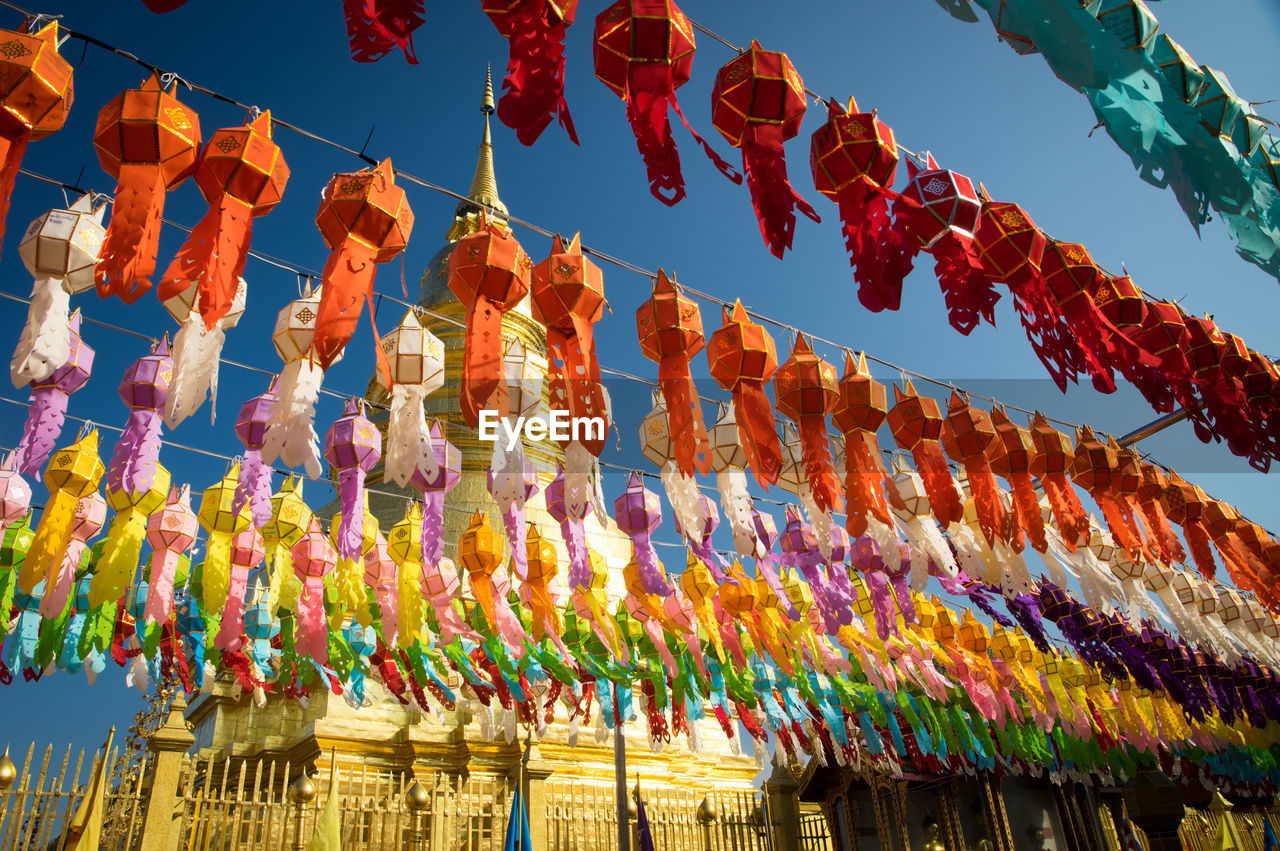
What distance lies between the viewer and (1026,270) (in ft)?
15.8

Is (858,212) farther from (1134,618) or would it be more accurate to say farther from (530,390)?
(1134,618)

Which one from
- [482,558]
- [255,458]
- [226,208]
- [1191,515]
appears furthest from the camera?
[1191,515]

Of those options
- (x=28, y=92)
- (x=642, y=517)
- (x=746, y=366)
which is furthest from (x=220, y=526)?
(x=746, y=366)

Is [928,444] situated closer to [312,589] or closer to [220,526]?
[312,589]

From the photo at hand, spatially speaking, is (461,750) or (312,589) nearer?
(312,589)

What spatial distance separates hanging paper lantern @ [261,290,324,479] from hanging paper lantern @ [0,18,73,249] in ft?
4.89

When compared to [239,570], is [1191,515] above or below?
above

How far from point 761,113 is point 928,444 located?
11.7 ft

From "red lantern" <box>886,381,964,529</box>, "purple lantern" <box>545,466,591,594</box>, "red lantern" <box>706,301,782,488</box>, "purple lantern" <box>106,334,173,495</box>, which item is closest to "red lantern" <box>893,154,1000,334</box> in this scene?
"red lantern" <box>706,301,782,488</box>

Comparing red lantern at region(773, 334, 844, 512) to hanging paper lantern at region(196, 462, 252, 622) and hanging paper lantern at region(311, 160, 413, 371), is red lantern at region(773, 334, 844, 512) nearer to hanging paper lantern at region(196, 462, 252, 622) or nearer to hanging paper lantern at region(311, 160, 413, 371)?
hanging paper lantern at region(311, 160, 413, 371)

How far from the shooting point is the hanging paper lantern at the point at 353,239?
375 centimetres

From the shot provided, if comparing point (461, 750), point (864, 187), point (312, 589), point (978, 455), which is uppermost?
point (864, 187)

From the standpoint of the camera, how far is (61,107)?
333 centimetres

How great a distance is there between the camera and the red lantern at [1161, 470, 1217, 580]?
8.32 m
